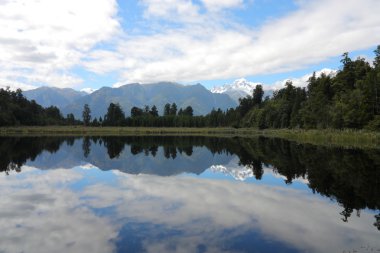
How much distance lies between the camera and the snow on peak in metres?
28.4

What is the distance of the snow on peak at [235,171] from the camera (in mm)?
28359

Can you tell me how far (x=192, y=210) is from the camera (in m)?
16.8

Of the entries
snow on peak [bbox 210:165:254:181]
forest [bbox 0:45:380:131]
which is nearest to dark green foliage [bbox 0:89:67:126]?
forest [bbox 0:45:380:131]

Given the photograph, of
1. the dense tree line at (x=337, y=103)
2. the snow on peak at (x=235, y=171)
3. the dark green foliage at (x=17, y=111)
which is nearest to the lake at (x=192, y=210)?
the snow on peak at (x=235, y=171)

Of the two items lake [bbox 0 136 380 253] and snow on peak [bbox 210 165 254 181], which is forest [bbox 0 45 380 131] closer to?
snow on peak [bbox 210 165 254 181]

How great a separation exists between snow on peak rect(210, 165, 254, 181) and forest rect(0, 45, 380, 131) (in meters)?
42.4

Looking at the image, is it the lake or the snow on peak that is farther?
the snow on peak

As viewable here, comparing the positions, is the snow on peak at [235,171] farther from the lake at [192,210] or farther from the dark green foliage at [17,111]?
the dark green foliage at [17,111]

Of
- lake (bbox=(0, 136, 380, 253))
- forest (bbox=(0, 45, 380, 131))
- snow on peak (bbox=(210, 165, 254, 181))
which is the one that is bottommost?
snow on peak (bbox=(210, 165, 254, 181))

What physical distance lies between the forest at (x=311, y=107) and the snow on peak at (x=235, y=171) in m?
42.4

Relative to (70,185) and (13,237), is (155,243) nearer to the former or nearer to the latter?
(13,237)

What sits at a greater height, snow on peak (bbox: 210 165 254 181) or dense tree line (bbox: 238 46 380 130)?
dense tree line (bbox: 238 46 380 130)

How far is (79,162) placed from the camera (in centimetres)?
3841

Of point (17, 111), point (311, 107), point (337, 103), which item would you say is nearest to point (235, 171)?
point (337, 103)
